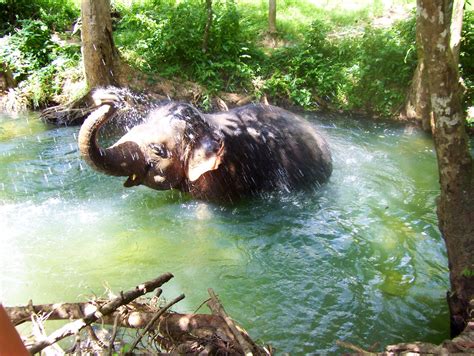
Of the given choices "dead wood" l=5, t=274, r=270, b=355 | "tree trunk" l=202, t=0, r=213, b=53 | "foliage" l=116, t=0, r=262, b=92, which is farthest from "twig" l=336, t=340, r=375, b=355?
"tree trunk" l=202, t=0, r=213, b=53

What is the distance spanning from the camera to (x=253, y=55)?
452 inches

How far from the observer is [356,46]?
1105 centimetres

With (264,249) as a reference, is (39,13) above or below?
above

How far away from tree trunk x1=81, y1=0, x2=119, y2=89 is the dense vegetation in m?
0.80

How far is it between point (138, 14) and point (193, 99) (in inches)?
141

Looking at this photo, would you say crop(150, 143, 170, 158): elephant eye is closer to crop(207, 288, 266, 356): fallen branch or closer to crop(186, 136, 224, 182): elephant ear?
crop(186, 136, 224, 182): elephant ear

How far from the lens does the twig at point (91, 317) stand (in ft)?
7.45

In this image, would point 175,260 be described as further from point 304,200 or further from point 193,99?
point 193,99

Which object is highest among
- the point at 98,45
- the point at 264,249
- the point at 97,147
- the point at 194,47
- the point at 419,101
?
the point at 98,45

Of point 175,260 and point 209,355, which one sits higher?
point 209,355

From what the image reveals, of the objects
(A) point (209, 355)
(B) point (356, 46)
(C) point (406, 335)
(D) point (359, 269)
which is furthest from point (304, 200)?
(B) point (356, 46)

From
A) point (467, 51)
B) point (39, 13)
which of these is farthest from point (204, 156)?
point (39, 13)

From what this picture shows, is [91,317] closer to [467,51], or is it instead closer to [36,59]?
[467,51]

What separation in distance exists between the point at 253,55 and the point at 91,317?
974 cm
